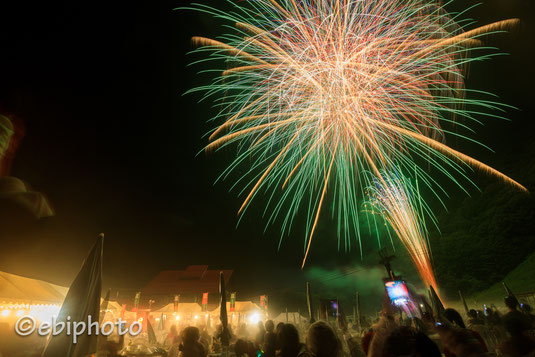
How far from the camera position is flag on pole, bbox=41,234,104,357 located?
3783mm

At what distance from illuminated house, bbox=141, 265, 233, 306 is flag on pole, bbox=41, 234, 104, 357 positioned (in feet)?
120

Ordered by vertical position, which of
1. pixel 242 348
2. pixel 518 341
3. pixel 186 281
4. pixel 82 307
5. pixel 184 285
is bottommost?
pixel 242 348

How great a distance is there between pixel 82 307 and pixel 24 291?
31.2 feet

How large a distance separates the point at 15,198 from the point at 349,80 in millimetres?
11086

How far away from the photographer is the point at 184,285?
4312 centimetres

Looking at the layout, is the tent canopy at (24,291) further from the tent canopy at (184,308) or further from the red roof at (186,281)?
the red roof at (186,281)

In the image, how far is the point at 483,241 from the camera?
38.8 meters

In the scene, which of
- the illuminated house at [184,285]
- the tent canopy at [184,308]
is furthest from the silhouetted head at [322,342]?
the illuminated house at [184,285]

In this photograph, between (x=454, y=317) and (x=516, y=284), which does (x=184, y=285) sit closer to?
(x=516, y=284)

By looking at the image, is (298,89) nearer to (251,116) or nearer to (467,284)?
(251,116)

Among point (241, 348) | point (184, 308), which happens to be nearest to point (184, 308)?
point (184, 308)

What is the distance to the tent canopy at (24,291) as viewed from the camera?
9658 millimetres

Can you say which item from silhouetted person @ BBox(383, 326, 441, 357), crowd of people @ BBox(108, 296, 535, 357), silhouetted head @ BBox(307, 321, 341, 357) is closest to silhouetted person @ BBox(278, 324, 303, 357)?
crowd of people @ BBox(108, 296, 535, 357)

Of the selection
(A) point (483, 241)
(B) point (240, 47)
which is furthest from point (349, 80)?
(A) point (483, 241)
